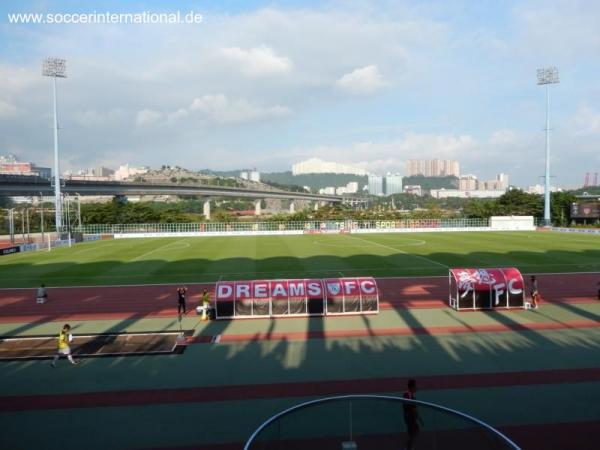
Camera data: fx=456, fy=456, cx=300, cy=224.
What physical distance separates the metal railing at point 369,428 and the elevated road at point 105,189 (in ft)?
237

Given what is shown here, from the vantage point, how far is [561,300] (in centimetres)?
2298

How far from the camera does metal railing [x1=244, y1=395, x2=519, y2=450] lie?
617 centimetres

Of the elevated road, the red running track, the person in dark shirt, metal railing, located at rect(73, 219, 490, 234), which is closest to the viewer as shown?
the person in dark shirt

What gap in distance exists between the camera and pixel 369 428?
24.8 feet

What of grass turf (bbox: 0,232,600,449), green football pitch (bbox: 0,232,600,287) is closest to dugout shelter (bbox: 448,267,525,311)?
grass turf (bbox: 0,232,600,449)

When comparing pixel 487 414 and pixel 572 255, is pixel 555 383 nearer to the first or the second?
pixel 487 414

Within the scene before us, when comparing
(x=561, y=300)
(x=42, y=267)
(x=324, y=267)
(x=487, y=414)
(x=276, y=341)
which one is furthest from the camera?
(x=42, y=267)

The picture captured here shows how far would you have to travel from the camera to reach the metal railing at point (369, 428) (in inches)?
243

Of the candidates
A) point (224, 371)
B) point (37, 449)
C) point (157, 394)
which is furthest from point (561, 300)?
point (37, 449)

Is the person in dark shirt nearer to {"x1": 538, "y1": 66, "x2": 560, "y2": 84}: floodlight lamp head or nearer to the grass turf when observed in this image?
the grass turf

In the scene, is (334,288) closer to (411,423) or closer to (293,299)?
(293,299)

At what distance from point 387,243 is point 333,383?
4095cm

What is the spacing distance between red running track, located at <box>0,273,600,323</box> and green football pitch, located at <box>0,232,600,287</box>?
2.40 metres

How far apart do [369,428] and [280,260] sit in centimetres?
3190
